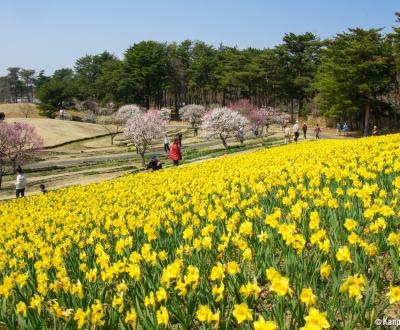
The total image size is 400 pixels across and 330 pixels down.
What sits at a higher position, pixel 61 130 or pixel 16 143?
pixel 16 143

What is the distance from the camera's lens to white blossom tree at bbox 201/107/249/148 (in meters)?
41.8

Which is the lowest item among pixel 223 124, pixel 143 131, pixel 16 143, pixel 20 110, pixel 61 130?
pixel 61 130

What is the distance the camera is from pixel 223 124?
41.8 metres

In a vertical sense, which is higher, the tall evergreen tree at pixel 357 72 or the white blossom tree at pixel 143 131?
the tall evergreen tree at pixel 357 72

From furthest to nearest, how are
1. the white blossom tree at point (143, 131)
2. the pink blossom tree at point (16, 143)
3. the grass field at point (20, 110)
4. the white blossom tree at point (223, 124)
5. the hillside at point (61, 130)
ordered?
the grass field at point (20, 110) → the hillside at point (61, 130) → the white blossom tree at point (223, 124) → the white blossom tree at point (143, 131) → the pink blossom tree at point (16, 143)

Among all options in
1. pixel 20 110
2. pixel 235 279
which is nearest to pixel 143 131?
pixel 235 279

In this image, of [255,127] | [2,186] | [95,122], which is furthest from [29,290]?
[95,122]

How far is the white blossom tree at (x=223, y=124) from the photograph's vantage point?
41.8 meters

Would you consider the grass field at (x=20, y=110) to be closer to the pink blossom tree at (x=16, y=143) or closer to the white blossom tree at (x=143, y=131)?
the pink blossom tree at (x=16, y=143)

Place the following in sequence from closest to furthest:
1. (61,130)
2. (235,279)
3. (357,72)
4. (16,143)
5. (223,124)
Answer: (235,279)
(16,143)
(223,124)
(357,72)
(61,130)

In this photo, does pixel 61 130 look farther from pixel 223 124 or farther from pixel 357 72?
pixel 357 72

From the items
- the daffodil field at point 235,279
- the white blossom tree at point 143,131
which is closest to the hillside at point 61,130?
the white blossom tree at point 143,131

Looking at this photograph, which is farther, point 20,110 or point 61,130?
point 20,110

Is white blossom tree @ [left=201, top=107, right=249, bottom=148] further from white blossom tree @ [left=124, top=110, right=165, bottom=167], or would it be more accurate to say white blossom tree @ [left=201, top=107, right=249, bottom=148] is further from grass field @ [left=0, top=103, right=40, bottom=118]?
grass field @ [left=0, top=103, right=40, bottom=118]
